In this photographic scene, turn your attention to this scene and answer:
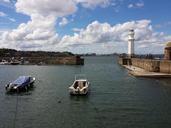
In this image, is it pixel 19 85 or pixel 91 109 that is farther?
pixel 19 85

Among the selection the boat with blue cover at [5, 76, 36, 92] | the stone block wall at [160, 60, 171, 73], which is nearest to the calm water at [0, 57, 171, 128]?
the boat with blue cover at [5, 76, 36, 92]

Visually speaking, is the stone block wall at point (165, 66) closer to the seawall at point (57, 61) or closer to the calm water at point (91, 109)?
the calm water at point (91, 109)

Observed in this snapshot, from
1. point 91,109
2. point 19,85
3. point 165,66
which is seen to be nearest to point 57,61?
point 165,66

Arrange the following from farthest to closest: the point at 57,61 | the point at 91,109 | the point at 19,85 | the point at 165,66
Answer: the point at 57,61, the point at 165,66, the point at 19,85, the point at 91,109

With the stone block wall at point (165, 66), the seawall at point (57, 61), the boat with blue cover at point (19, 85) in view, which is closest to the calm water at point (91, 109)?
the boat with blue cover at point (19, 85)

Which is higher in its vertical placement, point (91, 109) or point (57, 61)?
point (57, 61)

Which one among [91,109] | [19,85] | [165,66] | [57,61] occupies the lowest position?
[91,109]

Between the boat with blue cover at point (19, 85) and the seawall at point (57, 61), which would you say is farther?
the seawall at point (57, 61)

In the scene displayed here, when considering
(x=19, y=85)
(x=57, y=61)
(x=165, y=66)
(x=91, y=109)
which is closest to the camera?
(x=91, y=109)

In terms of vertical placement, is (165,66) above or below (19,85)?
above

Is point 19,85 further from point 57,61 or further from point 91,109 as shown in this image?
point 57,61

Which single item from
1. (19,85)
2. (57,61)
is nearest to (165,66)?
(19,85)

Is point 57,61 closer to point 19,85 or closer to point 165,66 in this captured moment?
point 165,66

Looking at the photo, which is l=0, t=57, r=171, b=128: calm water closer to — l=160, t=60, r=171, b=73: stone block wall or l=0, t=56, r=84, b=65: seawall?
l=160, t=60, r=171, b=73: stone block wall
